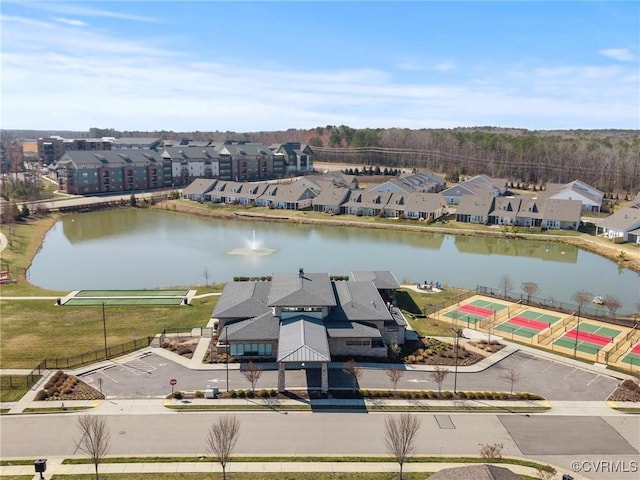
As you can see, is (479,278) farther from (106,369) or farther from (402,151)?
(402,151)

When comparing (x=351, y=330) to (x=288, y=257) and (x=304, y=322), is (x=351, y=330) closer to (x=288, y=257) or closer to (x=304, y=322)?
(x=304, y=322)

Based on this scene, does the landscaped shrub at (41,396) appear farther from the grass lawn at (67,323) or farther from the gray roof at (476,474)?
the gray roof at (476,474)

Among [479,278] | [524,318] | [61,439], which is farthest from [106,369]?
[479,278]

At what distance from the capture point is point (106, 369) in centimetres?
2552

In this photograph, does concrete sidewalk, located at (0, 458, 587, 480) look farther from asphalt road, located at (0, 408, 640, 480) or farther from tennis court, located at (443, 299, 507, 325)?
tennis court, located at (443, 299, 507, 325)

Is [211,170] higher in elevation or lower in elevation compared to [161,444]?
higher

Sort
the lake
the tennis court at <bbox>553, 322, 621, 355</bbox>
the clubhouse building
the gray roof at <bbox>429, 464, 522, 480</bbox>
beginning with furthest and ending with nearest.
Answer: the lake, the tennis court at <bbox>553, 322, 621, 355</bbox>, the clubhouse building, the gray roof at <bbox>429, 464, 522, 480</bbox>

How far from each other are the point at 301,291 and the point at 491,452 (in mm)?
13565

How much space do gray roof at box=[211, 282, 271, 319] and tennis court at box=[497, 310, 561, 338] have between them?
1424 centimetres

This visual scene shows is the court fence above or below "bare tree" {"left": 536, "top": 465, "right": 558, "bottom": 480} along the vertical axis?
above

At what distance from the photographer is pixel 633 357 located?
27672mm

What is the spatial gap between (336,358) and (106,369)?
11.2m

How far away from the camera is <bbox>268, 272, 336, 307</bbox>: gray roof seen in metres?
27.7

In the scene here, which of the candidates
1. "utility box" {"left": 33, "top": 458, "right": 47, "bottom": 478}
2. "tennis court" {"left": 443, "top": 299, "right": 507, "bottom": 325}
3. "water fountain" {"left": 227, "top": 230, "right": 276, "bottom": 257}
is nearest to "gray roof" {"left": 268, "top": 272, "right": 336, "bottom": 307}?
"tennis court" {"left": 443, "top": 299, "right": 507, "bottom": 325}
